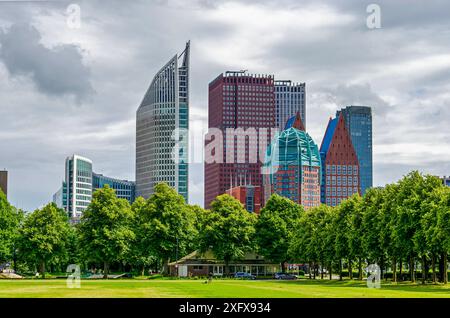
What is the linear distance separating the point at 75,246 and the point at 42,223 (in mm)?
8249

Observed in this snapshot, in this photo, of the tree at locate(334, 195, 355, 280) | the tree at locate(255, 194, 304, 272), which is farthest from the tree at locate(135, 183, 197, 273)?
the tree at locate(334, 195, 355, 280)

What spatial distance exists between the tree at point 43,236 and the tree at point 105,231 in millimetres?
5504

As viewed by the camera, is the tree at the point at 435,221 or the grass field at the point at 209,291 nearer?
the grass field at the point at 209,291

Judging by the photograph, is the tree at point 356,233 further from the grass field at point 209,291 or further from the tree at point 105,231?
the tree at point 105,231

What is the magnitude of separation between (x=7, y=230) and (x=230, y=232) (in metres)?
33.2

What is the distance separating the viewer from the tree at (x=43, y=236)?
363 feet

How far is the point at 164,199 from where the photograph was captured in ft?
382

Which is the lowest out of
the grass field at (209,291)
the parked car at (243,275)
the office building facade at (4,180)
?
the parked car at (243,275)

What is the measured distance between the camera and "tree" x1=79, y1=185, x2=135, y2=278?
10781cm

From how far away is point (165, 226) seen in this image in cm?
11394

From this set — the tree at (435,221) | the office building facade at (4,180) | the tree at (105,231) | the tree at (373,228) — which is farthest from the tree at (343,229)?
the office building facade at (4,180)

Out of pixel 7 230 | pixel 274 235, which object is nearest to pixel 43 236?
pixel 7 230

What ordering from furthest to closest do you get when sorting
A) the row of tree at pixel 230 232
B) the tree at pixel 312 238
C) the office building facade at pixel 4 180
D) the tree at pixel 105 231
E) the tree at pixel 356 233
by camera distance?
the office building facade at pixel 4 180
the tree at pixel 105 231
the tree at pixel 312 238
the tree at pixel 356 233
the row of tree at pixel 230 232
